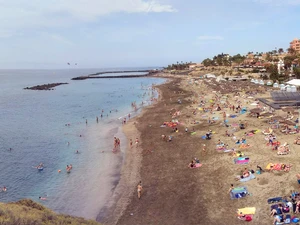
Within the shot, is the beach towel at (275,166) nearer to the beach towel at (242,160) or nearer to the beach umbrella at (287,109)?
the beach towel at (242,160)

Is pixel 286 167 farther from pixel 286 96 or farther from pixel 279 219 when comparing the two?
pixel 286 96

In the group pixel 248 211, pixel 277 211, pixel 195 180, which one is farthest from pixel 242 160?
pixel 277 211

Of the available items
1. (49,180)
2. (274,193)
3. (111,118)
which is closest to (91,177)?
(49,180)

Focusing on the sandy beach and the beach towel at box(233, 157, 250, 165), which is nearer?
the sandy beach

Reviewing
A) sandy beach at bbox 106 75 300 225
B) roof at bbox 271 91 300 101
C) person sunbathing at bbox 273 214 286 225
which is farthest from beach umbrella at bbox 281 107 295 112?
person sunbathing at bbox 273 214 286 225

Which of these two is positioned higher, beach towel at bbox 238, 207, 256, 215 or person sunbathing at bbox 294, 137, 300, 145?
person sunbathing at bbox 294, 137, 300, 145

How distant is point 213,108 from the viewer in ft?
130

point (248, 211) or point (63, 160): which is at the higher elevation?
point (248, 211)

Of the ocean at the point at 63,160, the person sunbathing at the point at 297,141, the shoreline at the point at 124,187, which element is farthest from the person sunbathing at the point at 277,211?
the person sunbathing at the point at 297,141

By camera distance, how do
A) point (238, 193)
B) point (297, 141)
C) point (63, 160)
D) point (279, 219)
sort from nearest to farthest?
1. point (279, 219)
2. point (238, 193)
3. point (297, 141)
4. point (63, 160)

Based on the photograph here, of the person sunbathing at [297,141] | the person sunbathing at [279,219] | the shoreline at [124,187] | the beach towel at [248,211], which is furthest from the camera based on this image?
the person sunbathing at [297,141]

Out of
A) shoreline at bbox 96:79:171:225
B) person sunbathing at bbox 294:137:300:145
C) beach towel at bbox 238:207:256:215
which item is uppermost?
person sunbathing at bbox 294:137:300:145

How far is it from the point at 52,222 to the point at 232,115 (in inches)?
1138

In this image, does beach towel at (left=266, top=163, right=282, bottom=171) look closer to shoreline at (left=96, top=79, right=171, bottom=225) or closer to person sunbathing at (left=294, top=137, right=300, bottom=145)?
person sunbathing at (left=294, top=137, right=300, bottom=145)
